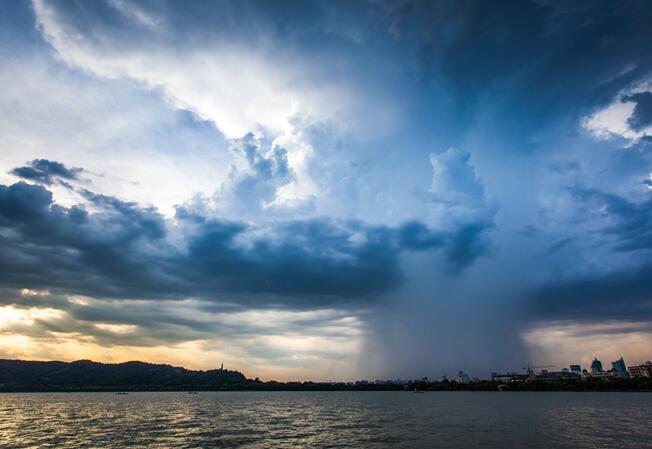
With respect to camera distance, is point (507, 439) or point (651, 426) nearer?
point (507, 439)

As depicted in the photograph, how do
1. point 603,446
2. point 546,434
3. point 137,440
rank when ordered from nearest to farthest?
1. point 603,446
2. point 137,440
3. point 546,434

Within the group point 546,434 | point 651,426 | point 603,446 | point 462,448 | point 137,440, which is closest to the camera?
point 462,448

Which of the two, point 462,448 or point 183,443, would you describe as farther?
point 183,443

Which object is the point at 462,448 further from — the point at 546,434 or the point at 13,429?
the point at 13,429

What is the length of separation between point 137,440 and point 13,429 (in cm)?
Answer: 4261

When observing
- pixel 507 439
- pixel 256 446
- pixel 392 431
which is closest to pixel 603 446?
pixel 507 439

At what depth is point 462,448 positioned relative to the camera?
62.1 metres

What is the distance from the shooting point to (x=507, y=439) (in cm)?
7262

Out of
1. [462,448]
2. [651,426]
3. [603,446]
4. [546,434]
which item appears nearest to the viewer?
[462,448]

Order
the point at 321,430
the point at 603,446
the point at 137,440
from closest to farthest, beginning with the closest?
the point at 603,446
the point at 137,440
the point at 321,430

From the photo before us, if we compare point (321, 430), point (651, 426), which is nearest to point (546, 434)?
point (651, 426)

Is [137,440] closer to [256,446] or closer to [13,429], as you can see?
[256,446]

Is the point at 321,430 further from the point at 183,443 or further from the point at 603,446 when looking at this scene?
the point at 603,446

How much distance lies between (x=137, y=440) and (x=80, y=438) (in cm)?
1399
